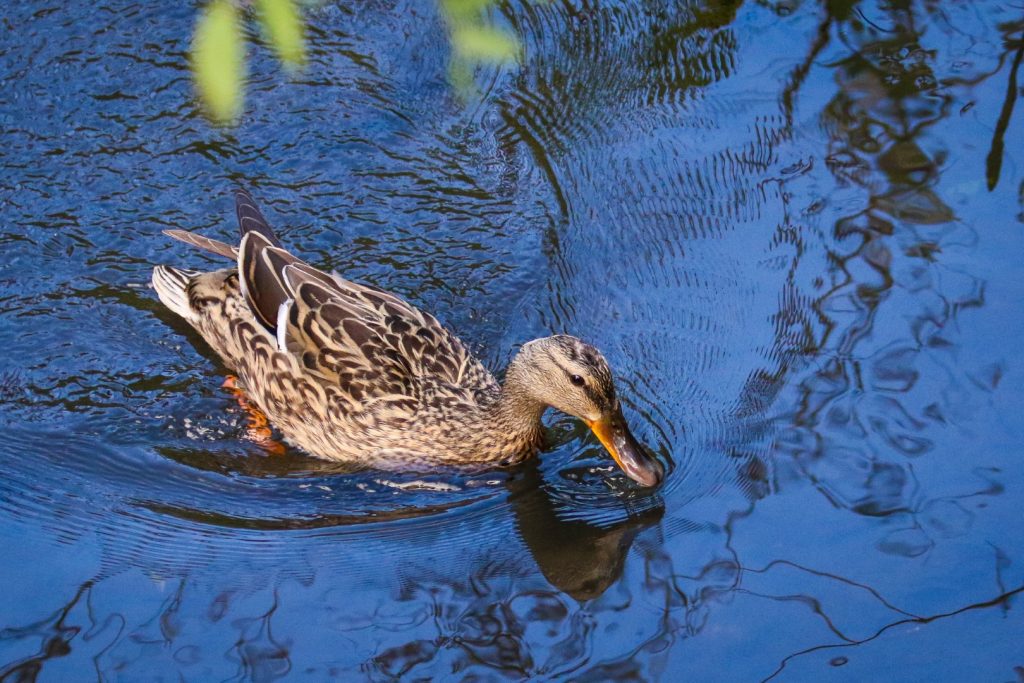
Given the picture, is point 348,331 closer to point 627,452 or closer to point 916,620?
point 627,452

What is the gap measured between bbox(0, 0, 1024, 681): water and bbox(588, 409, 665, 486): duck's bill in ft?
0.45

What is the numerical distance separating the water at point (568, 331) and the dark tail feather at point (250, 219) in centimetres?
57

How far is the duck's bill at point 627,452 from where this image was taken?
563cm

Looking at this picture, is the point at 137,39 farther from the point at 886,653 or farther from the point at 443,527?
the point at 886,653

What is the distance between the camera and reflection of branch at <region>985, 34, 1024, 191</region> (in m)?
7.30

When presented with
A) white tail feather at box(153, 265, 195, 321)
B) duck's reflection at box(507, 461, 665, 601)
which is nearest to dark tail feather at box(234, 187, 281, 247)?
white tail feather at box(153, 265, 195, 321)

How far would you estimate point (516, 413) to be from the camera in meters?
6.04

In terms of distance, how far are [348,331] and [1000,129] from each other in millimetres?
4280

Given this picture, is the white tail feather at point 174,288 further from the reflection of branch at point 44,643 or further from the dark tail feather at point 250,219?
the reflection of branch at point 44,643

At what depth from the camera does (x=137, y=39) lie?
8.16 metres

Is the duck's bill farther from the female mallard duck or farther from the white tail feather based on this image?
the white tail feather

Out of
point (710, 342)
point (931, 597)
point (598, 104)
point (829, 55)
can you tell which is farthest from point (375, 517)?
point (829, 55)

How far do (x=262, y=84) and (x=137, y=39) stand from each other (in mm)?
911

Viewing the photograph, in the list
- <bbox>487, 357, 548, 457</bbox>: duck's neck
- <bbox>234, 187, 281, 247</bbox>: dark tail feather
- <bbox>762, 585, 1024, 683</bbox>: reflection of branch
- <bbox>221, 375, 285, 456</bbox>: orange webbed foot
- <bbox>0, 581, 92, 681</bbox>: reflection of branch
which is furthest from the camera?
<bbox>234, 187, 281, 247</bbox>: dark tail feather
